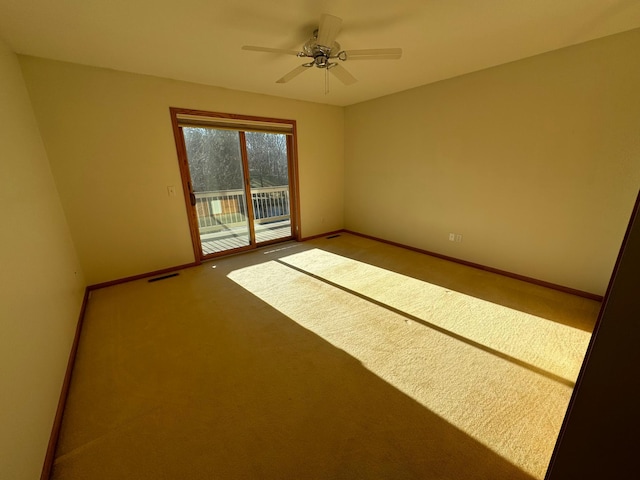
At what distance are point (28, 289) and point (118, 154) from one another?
1.87 meters

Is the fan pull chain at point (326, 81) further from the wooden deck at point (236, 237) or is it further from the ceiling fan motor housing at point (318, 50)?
the wooden deck at point (236, 237)

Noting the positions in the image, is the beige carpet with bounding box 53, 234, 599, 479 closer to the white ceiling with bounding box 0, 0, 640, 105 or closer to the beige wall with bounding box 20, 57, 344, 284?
the beige wall with bounding box 20, 57, 344, 284

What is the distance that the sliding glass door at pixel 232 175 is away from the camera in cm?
326

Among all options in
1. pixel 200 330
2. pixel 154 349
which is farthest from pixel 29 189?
pixel 200 330

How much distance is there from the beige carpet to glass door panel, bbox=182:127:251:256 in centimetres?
148

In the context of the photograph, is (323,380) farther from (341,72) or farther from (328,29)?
(341,72)

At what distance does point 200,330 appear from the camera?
212 centimetres

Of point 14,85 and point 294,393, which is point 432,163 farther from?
point 14,85

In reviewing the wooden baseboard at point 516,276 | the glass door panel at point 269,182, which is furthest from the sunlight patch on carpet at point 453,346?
the glass door panel at point 269,182

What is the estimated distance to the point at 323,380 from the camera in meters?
1.62

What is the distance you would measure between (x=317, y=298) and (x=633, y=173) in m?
2.96

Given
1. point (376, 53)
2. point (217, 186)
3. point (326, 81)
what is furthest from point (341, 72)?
point (217, 186)

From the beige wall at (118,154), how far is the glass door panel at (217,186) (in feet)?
1.05


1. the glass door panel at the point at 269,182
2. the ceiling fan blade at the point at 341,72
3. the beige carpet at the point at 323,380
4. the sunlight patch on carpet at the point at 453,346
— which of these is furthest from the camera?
the glass door panel at the point at 269,182
